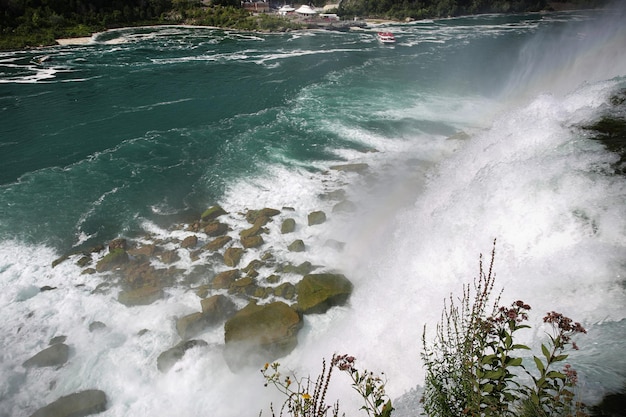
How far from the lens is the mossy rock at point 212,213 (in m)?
18.3

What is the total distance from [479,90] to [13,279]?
39038 millimetres

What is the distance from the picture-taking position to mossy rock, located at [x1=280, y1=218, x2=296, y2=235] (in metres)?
17.1

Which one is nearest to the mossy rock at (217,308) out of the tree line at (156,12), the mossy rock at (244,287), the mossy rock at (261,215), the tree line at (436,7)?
the mossy rock at (244,287)

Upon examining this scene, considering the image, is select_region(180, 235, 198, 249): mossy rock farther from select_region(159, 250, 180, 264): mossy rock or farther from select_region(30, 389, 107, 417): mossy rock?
select_region(30, 389, 107, 417): mossy rock

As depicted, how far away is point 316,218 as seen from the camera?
1756 cm

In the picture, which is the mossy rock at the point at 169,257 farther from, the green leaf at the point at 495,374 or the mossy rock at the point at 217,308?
the green leaf at the point at 495,374

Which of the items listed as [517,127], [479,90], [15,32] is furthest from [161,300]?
[15,32]

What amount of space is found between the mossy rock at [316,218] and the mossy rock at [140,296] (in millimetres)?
7331

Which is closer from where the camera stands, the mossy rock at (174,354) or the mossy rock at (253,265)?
the mossy rock at (174,354)

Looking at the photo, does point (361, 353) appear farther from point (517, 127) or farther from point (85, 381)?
point (517, 127)

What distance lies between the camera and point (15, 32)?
2608 inches

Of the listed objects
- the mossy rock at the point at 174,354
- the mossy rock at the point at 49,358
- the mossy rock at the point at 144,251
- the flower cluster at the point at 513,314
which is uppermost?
the flower cluster at the point at 513,314

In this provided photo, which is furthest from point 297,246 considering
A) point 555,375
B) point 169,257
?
point 555,375

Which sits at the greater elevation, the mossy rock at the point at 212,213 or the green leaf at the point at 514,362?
the green leaf at the point at 514,362
